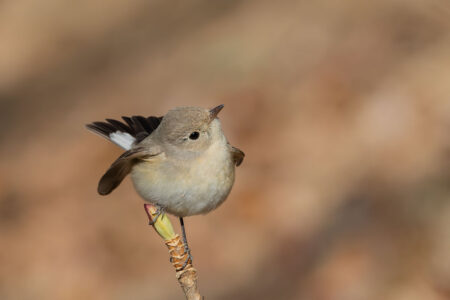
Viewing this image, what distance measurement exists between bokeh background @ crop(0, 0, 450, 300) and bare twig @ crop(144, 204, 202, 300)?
3.57 metres

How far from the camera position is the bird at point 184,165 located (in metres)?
3.00

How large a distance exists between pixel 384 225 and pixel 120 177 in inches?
125

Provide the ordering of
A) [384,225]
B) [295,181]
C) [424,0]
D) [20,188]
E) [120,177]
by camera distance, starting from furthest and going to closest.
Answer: [20,188] → [424,0] → [295,181] → [384,225] → [120,177]

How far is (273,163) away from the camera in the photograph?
6.26 metres

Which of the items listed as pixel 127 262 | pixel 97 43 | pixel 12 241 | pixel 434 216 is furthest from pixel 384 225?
pixel 97 43

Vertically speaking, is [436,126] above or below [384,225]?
above

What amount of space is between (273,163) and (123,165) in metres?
3.27

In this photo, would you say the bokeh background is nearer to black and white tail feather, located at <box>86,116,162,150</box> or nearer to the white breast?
black and white tail feather, located at <box>86,116,162,150</box>

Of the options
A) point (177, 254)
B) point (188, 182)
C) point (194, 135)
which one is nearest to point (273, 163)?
point (194, 135)

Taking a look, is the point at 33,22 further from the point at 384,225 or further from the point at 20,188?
the point at 384,225

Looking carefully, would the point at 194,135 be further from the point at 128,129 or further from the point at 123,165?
the point at 128,129

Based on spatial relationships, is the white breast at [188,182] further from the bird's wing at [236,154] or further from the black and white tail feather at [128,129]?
the black and white tail feather at [128,129]

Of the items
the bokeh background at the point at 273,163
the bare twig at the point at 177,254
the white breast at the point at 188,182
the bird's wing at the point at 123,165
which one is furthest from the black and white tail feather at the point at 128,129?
the bokeh background at the point at 273,163

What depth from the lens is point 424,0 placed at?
6641 millimetres
